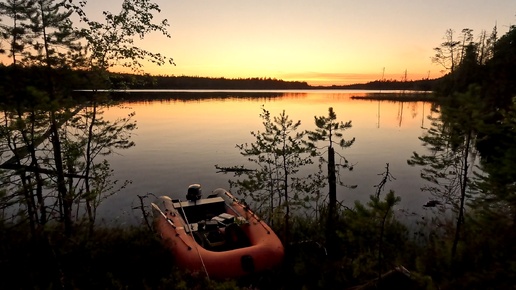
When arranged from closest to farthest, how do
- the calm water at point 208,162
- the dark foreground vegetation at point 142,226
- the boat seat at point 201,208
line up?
the dark foreground vegetation at point 142,226
the boat seat at point 201,208
the calm water at point 208,162

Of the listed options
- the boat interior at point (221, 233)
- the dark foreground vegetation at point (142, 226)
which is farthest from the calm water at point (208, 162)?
the boat interior at point (221, 233)

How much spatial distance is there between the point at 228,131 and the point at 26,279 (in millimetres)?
37256

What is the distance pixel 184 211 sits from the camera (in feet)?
44.0

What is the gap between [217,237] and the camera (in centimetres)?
1102

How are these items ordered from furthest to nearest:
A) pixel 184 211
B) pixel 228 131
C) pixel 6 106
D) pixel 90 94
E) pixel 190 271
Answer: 1. pixel 228 131
2. pixel 184 211
3. pixel 90 94
4. pixel 190 271
5. pixel 6 106

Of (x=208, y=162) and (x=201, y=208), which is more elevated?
(x=201, y=208)

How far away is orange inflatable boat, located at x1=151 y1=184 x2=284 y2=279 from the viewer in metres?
9.25

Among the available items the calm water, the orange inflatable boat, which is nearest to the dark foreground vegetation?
the orange inflatable boat

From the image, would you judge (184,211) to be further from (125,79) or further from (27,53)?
(27,53)

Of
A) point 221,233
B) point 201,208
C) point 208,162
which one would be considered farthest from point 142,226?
point 208,162

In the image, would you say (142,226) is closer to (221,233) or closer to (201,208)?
(201,208)

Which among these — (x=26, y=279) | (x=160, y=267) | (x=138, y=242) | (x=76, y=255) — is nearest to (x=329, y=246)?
(x=160, y=267)

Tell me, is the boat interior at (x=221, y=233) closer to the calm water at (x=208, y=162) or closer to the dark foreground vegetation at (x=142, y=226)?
the dark foreground vegetation at (x=142, y=226)

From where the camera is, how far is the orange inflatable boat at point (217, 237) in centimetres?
925
